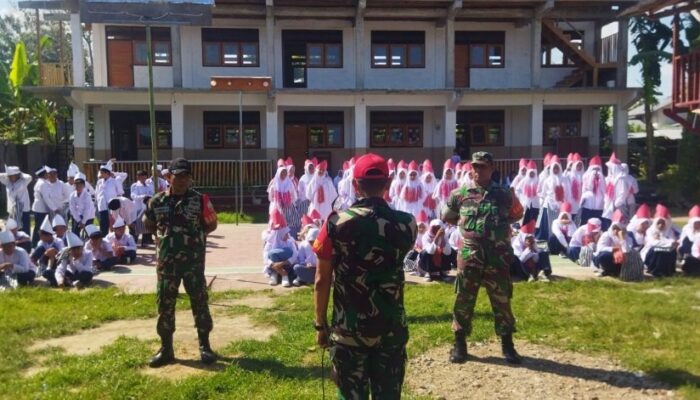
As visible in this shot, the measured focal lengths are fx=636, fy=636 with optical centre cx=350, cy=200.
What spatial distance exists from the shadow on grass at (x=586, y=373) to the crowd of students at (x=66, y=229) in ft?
17.1

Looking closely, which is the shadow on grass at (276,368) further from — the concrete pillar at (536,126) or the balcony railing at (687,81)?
the concrete pillar at (536,126)

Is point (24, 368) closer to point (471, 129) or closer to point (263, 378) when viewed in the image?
point (263, 378)

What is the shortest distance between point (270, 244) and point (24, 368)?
4649mm

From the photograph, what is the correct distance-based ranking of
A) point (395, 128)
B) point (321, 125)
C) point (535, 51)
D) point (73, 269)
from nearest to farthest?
1. point (73, 269)
2. point (535, 51)
3. point (321, 125)
4. point (395, 128)

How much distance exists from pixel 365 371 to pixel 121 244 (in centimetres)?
889

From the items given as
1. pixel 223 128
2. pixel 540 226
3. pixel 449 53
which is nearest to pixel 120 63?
pixel 223 128

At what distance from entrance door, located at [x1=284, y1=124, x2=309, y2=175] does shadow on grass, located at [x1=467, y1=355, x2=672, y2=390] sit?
18.3 meters

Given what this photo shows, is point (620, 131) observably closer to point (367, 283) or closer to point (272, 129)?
point (272, 129)

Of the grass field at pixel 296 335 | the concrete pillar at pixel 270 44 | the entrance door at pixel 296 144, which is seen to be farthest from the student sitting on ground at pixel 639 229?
the entrance door at pixel 296 144

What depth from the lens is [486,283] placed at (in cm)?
579

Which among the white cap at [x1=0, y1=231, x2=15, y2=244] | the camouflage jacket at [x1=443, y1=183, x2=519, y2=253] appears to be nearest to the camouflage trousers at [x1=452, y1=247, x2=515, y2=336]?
the camouflage jacket at [x1=443, y1=183, x2=519, y2=253]

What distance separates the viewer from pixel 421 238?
10.6 m

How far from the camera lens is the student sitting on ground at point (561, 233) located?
12078 millimetres

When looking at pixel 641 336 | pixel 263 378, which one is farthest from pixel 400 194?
pixel 263 378
